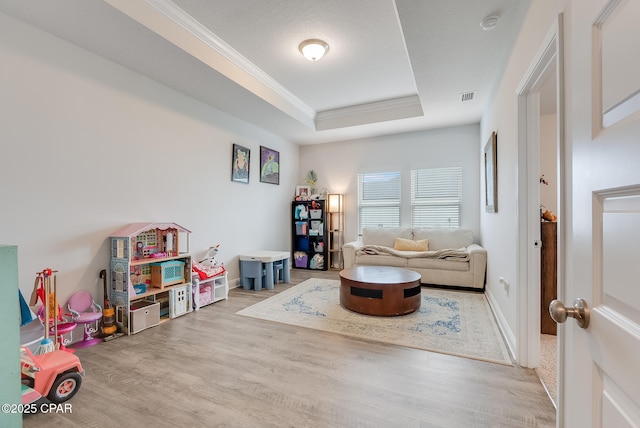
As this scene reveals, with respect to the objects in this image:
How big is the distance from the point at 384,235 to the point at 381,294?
225 cm

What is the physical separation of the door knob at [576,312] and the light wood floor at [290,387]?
1146 mm

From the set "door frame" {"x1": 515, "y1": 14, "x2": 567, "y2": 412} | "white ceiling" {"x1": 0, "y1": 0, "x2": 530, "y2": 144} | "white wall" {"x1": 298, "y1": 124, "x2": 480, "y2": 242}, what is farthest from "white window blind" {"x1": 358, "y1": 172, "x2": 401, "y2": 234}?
"door frame" {"x1": 515, "y1": 14, "x2": 567, "y2": 412}

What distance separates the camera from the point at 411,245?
4.70 metres

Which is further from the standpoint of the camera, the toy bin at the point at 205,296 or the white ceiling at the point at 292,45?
the toy bin at the point at 205,296

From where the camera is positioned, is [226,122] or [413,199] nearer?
[226,122]

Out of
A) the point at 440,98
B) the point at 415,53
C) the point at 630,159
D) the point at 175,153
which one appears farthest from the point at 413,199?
the point at 630,159

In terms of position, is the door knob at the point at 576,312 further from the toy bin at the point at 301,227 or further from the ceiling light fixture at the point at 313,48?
the toy bin at the point at 301,227

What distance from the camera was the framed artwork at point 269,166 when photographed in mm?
4883

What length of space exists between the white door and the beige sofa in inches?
139

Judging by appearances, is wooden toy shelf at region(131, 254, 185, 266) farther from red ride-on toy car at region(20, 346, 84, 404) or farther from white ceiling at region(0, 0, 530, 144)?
white ceiling at region(0, 0, 530, 144)

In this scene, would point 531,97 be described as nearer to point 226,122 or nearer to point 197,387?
point 197,387

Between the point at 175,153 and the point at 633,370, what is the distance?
12.5 ft

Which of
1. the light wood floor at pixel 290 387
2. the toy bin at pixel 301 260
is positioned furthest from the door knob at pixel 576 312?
the toy bin at pixel 301 260

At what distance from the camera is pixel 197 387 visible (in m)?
1.80
